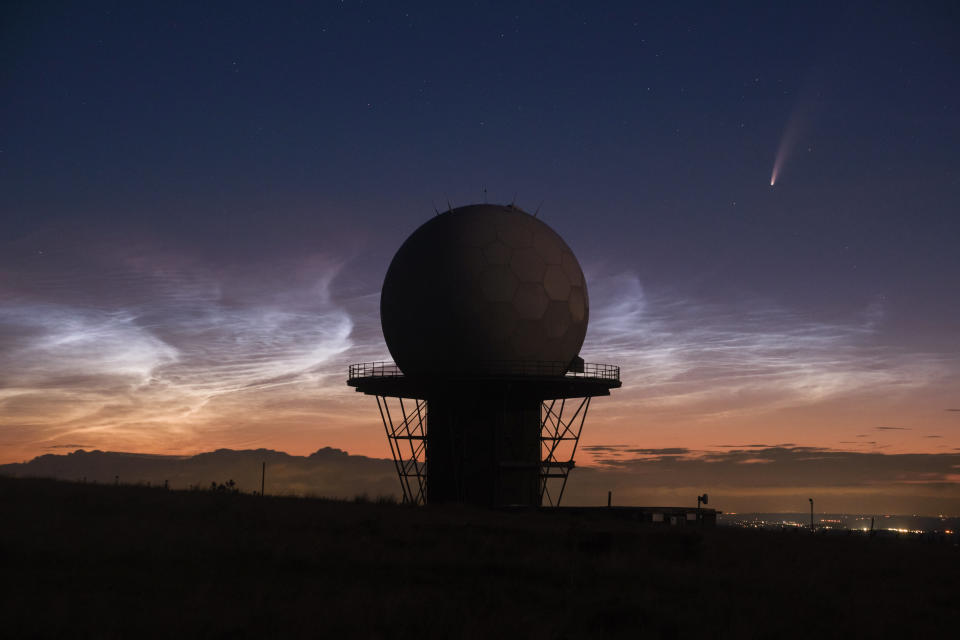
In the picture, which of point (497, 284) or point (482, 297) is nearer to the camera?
point (482, 297)

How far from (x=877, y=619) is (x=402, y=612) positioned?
309 inches

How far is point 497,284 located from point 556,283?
2976 millimetres

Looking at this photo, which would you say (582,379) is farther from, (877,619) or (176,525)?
(877,619)

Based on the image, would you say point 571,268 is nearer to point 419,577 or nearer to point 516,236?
point 516,236

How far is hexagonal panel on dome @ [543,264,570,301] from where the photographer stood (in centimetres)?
3659

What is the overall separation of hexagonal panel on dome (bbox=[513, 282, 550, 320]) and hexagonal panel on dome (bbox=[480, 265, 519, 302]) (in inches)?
12.6

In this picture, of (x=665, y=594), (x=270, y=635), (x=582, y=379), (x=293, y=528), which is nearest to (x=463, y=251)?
(x=582, y=379)

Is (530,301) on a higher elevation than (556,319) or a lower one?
higher

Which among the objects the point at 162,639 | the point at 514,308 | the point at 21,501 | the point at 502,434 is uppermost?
the point at 514,308

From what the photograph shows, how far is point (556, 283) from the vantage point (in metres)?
37.0

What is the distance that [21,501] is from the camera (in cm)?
2548

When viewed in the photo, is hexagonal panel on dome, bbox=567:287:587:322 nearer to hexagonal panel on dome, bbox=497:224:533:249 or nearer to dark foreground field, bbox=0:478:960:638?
hexagonal panel on dome, bbox=497:224:533:249

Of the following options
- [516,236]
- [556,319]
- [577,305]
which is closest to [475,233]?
[516,236]

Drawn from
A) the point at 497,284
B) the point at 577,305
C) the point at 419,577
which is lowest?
the point at 419,577
